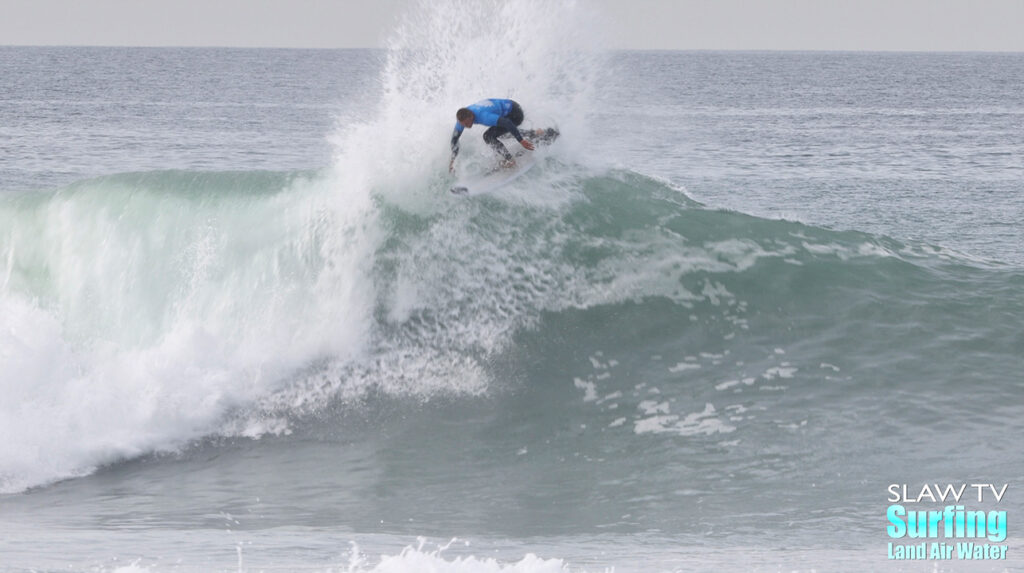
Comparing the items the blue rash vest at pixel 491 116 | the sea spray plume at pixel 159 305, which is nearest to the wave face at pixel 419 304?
A: the sea spray plume at pixel 159 305

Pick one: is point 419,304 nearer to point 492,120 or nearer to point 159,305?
point 492,120

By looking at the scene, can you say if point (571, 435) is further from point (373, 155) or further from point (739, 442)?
point (373, 155)

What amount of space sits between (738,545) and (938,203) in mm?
21214

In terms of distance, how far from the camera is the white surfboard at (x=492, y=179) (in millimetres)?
13180

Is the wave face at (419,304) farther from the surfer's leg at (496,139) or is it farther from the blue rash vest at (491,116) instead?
the blue rash vest at (491,116)

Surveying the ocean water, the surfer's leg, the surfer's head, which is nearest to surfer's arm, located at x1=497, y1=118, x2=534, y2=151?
the surfer's leg

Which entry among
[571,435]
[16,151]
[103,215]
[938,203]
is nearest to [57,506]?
[571,435]

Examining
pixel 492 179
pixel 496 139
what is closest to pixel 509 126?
pixel 496 139

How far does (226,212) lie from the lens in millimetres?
13875

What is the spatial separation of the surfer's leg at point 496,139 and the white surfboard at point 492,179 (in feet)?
0.85

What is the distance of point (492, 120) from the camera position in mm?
12539

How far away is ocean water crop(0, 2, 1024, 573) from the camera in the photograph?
28.4ft

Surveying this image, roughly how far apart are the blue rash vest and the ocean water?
0.78m

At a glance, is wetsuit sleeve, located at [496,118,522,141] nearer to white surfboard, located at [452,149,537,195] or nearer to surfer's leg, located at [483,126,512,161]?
surfer's leg, located at [483,126,512,161]
